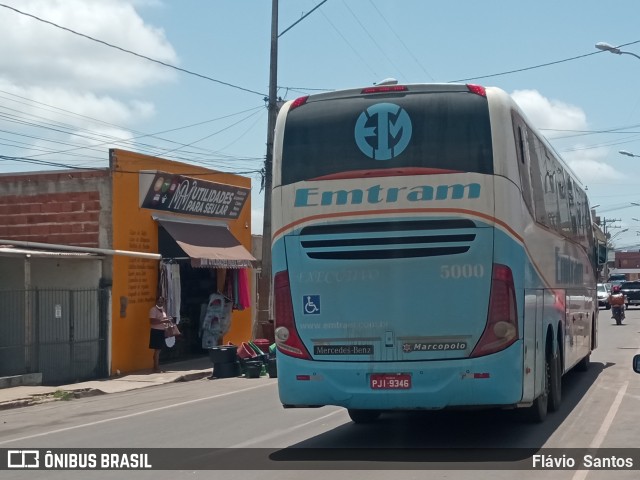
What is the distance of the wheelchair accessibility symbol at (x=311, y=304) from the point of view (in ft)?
34.0

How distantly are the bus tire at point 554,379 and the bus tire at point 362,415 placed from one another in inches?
94.4

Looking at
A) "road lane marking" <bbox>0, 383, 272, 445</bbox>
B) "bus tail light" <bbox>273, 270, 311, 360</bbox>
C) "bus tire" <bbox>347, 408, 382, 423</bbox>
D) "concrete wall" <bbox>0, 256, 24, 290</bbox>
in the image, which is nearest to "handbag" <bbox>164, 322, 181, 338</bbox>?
"concrete wall" <bbox>0, 256, 24, 290</bbox>

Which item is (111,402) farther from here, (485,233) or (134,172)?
(485,233)

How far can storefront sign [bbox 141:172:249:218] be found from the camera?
24141mm

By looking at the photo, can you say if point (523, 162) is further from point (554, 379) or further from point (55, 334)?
point (55, 334)

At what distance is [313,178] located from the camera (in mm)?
10398

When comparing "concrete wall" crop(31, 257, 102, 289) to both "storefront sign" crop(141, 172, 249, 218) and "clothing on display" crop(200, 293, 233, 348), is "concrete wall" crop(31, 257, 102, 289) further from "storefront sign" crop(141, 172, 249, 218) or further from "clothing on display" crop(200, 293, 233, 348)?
"clothing on display" crop(200, 293, 233, 348)

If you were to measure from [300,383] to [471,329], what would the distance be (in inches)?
78.7

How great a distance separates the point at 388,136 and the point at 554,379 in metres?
4.69

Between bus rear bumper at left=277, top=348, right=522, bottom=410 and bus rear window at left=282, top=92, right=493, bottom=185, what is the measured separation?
6.84 ft

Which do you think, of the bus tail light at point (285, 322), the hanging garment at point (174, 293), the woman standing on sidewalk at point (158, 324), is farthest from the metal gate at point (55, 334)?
the bus tail light at point (285, 322)

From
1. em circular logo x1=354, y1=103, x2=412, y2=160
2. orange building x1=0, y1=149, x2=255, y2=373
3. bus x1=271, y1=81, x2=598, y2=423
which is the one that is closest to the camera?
bus x1=271, y1=81, x2=598, y2=423

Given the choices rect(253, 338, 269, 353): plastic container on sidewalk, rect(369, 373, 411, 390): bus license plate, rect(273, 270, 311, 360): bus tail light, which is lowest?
rect(253, 338, 269, 353): plastic container on sidewalk

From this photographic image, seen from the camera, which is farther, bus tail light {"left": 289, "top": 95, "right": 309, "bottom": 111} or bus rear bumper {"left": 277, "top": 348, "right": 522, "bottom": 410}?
bus tail light {"left": 289, "top": 95, "right": 309, "bottom": 111}
